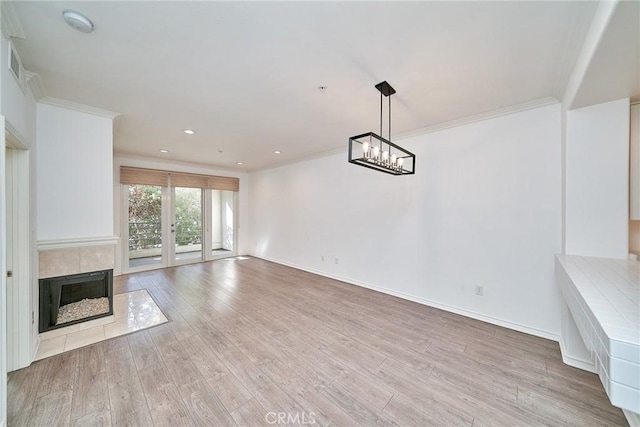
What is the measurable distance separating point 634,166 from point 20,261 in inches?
225

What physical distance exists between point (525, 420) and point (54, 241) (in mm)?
4666

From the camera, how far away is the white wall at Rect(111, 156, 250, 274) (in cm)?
533

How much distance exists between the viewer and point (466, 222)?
330 centimetres

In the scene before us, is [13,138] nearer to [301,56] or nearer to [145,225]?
[301,56]

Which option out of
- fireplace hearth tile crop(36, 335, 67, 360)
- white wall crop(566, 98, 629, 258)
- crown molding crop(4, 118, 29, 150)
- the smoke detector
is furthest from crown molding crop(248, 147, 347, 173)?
fireplace hearth tile crop(36, 335, 67, 360)

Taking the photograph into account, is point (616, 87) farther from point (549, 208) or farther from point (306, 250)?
point (306, 250)

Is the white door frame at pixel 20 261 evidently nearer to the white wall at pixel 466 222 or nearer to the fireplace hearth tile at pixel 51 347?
the fireplace hearth tile at pixel 51 347

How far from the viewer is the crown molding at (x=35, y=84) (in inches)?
87.4

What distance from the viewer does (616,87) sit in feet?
6.30

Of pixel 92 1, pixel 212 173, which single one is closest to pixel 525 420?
pixel 92 1

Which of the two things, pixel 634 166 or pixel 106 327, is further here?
pixel 106 327

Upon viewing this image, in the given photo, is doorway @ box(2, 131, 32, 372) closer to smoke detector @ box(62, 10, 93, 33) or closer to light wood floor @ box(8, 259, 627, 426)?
light wood floor @ box(8, 259, 627, 426)

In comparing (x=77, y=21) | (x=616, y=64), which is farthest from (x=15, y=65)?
(x=616, y=64)

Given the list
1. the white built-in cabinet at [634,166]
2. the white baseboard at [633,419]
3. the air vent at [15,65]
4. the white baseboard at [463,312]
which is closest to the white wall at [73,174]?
the air vent at [15,65]
